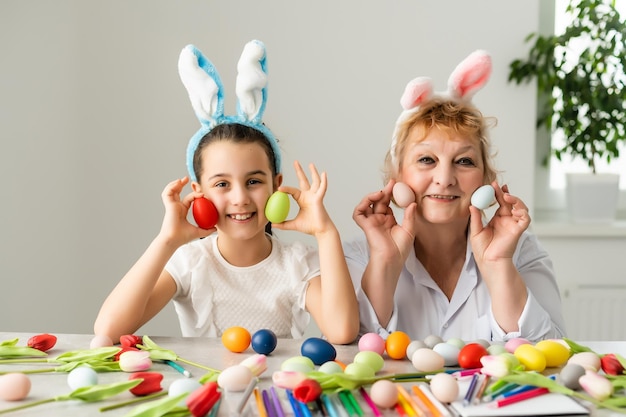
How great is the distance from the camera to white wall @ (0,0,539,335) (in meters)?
2.98

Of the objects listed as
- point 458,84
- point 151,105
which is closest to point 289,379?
point 458,84

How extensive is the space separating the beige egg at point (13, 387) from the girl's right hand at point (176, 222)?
0.58 metres

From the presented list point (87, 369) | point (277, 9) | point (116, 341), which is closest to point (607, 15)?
point (277, 9)

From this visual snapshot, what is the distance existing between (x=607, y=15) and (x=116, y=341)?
2.58 meters

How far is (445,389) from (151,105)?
223 cm

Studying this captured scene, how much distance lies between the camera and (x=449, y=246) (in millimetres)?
1916

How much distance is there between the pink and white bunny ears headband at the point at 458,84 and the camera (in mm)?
1807

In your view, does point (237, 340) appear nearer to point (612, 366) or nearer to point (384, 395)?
point (384, 395)

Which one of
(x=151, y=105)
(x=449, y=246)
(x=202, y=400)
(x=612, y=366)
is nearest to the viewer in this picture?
(x=202, y=400)

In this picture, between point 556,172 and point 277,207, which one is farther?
point 556,172

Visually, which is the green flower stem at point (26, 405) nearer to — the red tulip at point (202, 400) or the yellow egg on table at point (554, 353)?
the red tulip at point (202, 400)

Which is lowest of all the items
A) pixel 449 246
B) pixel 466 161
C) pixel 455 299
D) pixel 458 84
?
pixel 455 299

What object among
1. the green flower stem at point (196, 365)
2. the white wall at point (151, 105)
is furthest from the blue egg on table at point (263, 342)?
the white wall at point (151, 105)

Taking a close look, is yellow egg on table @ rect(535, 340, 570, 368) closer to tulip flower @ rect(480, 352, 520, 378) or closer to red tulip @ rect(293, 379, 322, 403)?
tulip flower @ rect(480, 352, 520, 378)
